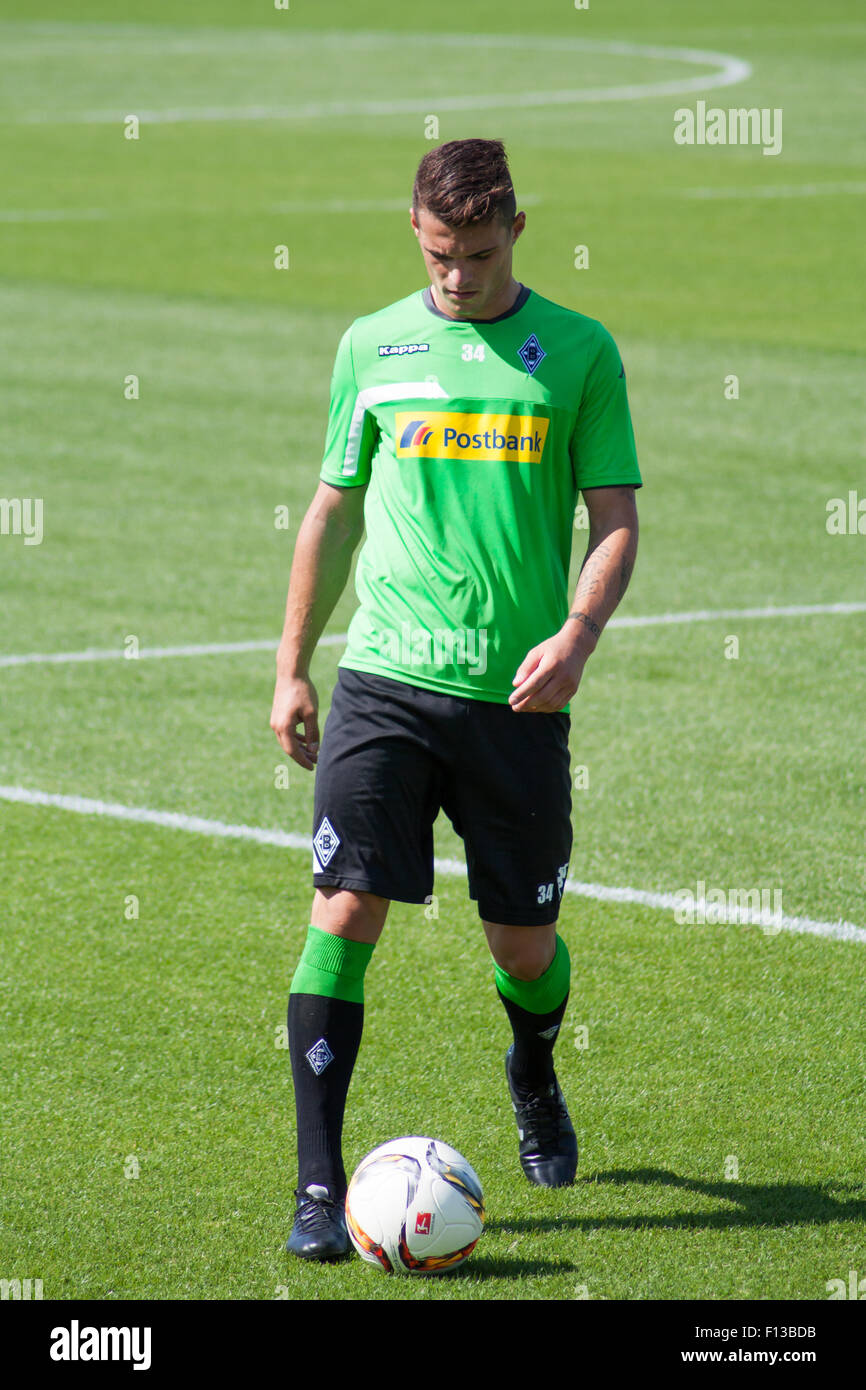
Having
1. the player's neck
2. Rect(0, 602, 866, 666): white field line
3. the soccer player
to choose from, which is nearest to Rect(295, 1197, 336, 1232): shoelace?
the soccer player

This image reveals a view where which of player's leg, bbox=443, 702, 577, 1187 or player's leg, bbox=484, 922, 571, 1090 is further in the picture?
player's leg, bbox=484, 922, 571, 1090

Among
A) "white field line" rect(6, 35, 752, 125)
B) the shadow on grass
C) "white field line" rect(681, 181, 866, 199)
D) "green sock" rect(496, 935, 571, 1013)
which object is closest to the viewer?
the shadow on grass

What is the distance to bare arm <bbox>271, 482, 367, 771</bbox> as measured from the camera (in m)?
4.72

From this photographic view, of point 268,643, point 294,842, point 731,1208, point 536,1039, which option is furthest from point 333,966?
point 268,643

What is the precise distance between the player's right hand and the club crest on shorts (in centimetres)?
19

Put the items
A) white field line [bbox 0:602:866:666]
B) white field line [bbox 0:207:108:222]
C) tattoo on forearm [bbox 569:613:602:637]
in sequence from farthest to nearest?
white field line [bbox 0:207:108:222] → white field line [bbox 0:602:866:666] → tattoo on forearm [bbox 569:613:602:637]

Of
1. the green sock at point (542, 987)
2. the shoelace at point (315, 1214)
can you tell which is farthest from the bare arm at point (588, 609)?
the shoelace at point (315, 1214)

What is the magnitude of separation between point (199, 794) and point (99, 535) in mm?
4525

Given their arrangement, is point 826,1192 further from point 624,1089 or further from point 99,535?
point 99,535

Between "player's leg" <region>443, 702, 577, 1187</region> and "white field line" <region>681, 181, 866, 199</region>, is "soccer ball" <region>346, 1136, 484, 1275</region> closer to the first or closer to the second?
"player's leg" <region>443, 702, 577, 1187</region>

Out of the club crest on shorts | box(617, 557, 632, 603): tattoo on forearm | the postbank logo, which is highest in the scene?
the postbank logo

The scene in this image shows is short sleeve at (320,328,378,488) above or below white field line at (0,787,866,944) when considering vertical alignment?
above

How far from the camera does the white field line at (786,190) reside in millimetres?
30094
